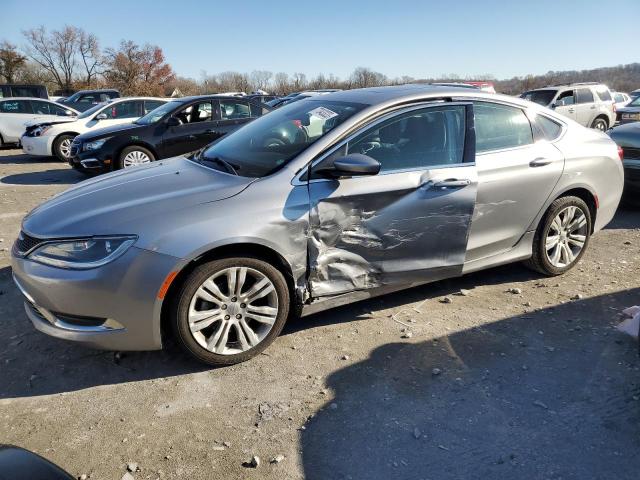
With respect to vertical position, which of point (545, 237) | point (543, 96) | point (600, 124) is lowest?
point (545, 237)

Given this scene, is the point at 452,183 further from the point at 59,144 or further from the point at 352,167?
the point at 59,144

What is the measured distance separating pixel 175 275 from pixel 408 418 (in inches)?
60.4

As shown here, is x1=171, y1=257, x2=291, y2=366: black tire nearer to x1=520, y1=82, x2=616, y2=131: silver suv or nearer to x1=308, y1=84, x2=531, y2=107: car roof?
x1=308, y1=84, x2=531, y2=107: car roof

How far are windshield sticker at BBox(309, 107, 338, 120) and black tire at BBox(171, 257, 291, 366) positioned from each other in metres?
1.23

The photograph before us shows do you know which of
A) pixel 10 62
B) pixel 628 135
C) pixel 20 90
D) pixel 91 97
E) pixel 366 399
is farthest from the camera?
pixel 10 62

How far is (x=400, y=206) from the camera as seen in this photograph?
3.41m

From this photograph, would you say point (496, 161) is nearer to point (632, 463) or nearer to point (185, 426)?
point (632, 463)

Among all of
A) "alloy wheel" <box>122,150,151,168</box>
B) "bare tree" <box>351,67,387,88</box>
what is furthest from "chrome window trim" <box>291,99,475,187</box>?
"bare tree" <box>351,67,387,88</box>

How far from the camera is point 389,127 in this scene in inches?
138

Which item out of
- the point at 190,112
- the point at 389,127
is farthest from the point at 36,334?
the point at 190,112

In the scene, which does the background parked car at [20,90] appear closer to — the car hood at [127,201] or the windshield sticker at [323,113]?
the car hood at [127,201]

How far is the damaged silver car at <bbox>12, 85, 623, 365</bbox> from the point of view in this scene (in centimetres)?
284

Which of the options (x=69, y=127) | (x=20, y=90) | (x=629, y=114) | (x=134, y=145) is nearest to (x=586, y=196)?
(x=134, y=145)

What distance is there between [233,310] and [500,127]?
2.57 metres
